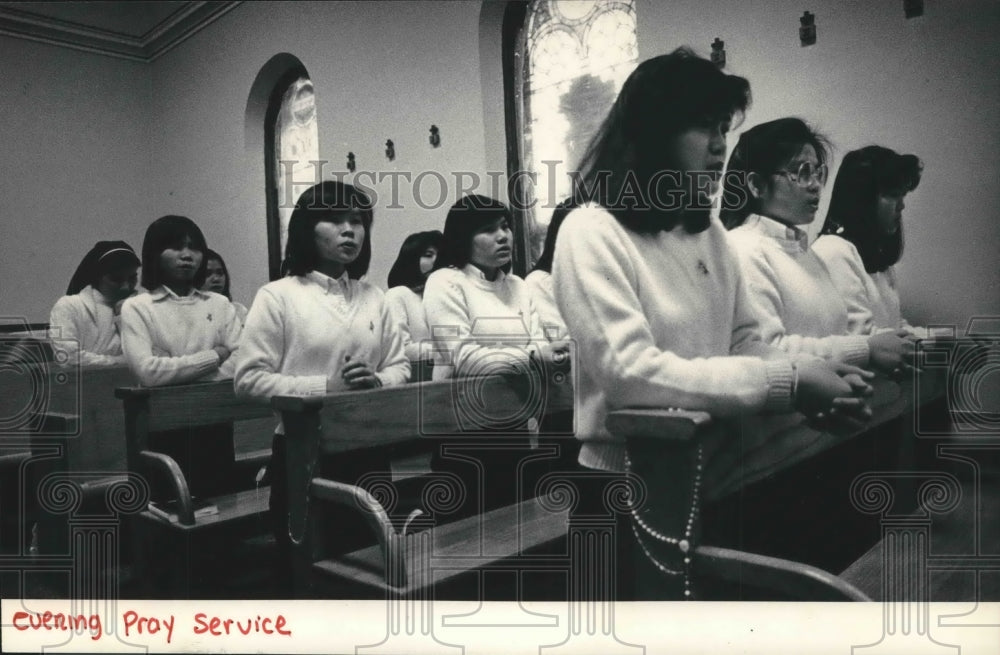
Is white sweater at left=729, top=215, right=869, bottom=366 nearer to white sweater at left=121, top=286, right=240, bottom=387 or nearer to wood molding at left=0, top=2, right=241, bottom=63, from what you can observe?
white sweater at left=121, top=286, right=240, bottom=387

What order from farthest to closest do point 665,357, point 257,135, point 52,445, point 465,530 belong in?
point 257,135
point 52,445
point 465,530
point 665,357

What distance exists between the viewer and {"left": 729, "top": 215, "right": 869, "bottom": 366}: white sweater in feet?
4.60

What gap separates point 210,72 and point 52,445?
0.99 meters

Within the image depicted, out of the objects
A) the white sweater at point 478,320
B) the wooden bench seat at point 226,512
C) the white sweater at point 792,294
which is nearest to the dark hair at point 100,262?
the wooden bench seat at point 226,512

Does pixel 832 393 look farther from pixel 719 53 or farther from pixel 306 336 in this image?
pixel 306 336

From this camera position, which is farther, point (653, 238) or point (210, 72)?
point (210, 72)

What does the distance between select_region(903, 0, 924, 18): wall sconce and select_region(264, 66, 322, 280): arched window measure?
135cm

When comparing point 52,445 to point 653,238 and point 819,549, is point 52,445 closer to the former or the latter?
point 653,238

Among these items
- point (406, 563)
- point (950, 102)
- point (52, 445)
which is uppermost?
point (950, 102)

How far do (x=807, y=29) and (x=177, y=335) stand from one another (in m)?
1.62

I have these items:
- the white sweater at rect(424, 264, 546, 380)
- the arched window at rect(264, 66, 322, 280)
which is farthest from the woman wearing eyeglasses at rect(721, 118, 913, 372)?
the arched window at rect(264, 66, 322, 280)

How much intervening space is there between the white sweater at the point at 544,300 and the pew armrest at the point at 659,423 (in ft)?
2.13

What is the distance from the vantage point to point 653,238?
1.26 meters

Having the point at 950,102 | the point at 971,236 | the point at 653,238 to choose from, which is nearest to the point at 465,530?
the point at 653,238
